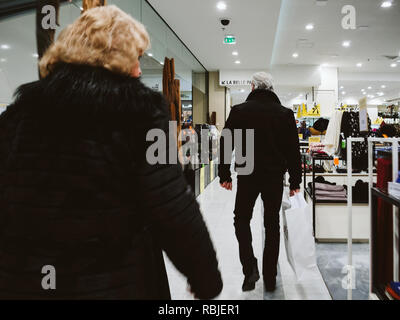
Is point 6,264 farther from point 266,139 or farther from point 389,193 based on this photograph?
point 266,139

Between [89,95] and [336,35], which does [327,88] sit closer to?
[336,35]

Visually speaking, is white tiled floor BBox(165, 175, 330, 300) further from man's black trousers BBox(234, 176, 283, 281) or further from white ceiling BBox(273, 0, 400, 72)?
→ white ceiling BBox(273, 0, 400, 72)

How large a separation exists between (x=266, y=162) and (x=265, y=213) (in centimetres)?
39

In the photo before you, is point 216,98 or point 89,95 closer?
point 89,95

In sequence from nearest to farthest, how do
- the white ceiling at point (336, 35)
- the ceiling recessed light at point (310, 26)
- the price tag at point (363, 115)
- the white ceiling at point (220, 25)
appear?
1. the price tag at point (363, 115)
2. the white ceiling at point (220, 25)
3. the white ceiling at point (336, 35)
4. the ceiling recessed light at point (310, 26)

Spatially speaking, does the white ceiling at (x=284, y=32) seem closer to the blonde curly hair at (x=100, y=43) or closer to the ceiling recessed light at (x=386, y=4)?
the ceiling recessed light at (x=386, y=4)

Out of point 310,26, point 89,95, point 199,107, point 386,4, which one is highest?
point 310,26

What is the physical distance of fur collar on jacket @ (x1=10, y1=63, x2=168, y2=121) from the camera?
0.68 metres

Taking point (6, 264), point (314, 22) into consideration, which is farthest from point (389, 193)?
point (314, 22)

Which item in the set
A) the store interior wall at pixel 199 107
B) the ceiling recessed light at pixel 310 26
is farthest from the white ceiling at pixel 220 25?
the store interior wall at pixel 199 107

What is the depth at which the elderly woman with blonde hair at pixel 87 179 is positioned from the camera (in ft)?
2.24

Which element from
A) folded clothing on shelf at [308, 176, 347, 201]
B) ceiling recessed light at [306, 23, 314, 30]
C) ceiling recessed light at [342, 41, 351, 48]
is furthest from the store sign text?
folded clothing on shelf at [308, 176, 347, 201]

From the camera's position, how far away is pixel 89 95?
2.22ft

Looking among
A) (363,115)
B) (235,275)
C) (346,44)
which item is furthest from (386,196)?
(346,44)
